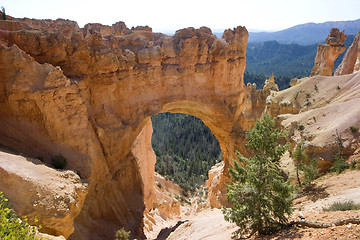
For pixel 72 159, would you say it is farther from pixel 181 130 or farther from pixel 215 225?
pixel 181 130

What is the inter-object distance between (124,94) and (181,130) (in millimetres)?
45150

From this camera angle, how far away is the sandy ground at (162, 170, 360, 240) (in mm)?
6912

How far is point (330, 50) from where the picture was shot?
4644 centimetres

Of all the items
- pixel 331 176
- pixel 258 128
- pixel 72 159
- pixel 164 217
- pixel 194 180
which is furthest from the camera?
pixel 194 180

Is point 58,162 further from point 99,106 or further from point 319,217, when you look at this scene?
point 319,217

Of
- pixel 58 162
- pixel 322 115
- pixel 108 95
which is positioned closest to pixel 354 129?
pixel 322 115

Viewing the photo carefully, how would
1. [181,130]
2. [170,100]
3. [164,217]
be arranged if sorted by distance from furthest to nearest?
1. [181,130]
2. [164,217]
3. [170,100]

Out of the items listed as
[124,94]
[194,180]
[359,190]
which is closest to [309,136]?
[359,190]

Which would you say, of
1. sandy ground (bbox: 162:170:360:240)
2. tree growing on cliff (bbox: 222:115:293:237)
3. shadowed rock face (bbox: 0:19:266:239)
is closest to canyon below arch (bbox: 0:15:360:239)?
shadowed rock face (bbox: 0:19:266:239)

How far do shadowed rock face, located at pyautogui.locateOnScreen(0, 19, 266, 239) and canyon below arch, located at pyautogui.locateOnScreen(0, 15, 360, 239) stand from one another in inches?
2.2

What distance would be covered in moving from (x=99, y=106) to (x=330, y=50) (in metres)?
46.3

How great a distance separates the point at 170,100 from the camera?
18.8 meters

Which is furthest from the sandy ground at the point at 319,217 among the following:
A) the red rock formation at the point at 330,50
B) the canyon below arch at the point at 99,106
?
the red rock formation at the point at 330,50

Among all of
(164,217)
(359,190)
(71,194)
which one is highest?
(71,194)
